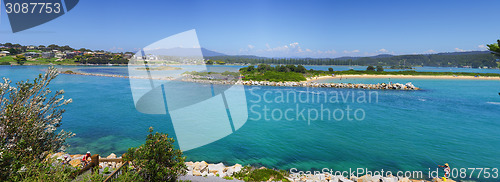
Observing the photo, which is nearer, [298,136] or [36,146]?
[36,146]

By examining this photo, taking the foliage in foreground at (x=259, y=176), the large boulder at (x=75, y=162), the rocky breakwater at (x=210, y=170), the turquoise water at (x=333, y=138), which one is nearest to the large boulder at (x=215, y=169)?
the rocky breakwater at (x=210, y=170)

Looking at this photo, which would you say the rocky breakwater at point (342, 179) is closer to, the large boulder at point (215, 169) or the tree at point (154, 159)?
the large boulder at point (215, 169)

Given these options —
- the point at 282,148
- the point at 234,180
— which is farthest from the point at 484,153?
the point at 234,180

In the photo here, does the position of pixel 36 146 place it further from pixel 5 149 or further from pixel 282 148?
pixel 282 148

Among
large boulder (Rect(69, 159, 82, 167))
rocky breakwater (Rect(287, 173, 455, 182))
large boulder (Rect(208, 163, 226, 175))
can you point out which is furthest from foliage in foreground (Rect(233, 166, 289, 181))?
large boulder (Rect(69, 159, 82, 167))

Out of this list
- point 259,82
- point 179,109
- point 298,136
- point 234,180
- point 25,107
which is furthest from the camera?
point 259,82

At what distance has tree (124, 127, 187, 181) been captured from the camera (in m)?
6.12

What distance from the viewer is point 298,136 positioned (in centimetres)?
1738

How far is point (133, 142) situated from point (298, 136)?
37.4 feet

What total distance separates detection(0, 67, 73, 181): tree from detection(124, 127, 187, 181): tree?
1.98 m

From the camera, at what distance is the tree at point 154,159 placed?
612cm

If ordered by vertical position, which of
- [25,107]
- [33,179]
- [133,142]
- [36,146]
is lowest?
[133,142]

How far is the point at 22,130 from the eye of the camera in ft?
17.9

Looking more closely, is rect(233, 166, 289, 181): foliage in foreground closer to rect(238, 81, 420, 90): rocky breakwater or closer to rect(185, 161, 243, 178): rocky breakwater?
rect(185, 161, 243, 178): rocky breakwater
